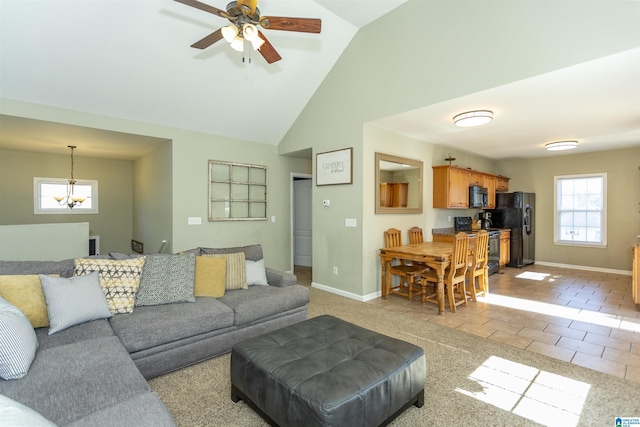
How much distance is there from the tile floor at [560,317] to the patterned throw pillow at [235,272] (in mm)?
1981

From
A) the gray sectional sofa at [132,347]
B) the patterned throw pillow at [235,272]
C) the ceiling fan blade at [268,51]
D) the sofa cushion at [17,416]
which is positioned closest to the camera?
the sofa cushion at [17,416]

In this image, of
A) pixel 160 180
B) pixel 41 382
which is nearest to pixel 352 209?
pixel 160 180

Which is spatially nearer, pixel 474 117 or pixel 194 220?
pixel 474 117

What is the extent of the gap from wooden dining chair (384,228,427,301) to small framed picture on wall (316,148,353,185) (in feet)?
3.55

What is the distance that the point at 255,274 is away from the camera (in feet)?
11.0

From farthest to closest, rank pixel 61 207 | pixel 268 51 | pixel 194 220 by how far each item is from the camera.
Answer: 1. pixel 61 207
2. pixel 194 220
3. pixel 268 51

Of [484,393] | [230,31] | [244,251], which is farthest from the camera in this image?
[244,251]

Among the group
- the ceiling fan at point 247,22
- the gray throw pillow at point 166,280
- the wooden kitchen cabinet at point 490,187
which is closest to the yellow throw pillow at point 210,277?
the gray throw pillow at point 166,280

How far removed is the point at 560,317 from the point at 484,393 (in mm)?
2283

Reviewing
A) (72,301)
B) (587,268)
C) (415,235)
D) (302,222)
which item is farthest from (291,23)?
(587,268)

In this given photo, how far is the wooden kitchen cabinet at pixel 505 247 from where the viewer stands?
21.5ft

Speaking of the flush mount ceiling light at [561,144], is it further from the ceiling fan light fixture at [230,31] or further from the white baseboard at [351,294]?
the ceiling fan light fixture at [230,31]

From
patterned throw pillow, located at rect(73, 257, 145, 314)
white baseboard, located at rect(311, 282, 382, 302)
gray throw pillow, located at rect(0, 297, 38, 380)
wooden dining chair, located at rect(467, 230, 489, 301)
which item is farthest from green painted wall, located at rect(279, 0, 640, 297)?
gray throw pillow, located at rect(0, 297, 38, 380)

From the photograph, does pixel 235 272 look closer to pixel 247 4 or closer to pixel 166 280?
pixel 166 280
